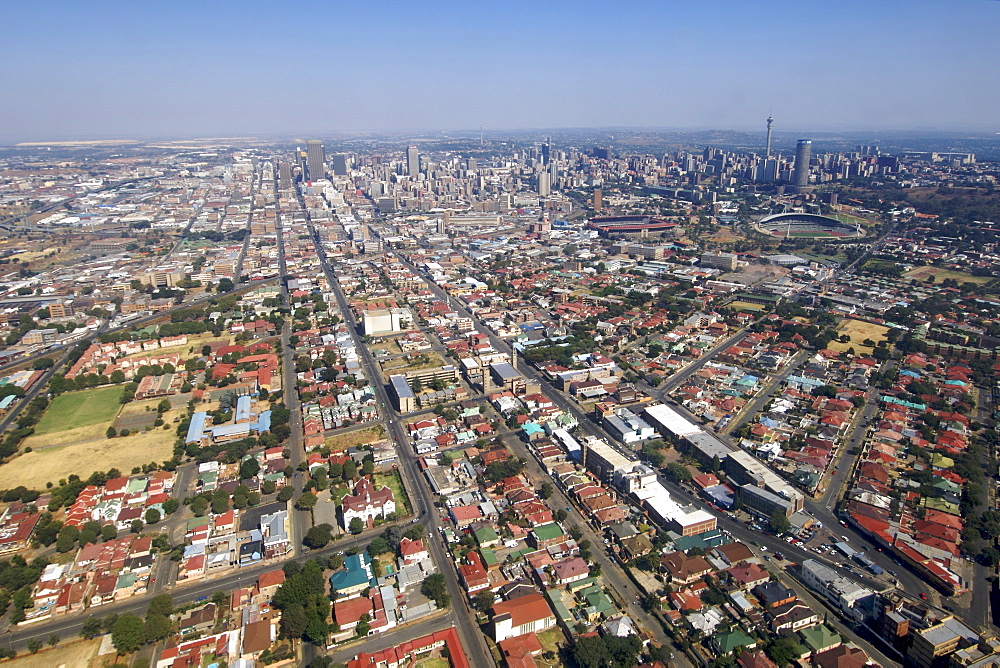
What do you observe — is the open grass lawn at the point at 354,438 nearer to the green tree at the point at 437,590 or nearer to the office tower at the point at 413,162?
the green tree at the point at 437,590

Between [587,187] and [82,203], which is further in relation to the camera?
[587,187]

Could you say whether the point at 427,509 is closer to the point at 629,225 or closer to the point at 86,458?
the point at 86,458

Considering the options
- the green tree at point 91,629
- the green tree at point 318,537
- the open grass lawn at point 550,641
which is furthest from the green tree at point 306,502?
the open grass lawn at point 550,641

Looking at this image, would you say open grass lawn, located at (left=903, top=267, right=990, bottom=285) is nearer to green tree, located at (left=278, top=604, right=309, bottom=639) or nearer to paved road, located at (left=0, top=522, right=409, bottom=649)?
paved road, located at (left=0, top=522, right=409, bottom=649)

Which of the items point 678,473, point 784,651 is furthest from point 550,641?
point 678,473

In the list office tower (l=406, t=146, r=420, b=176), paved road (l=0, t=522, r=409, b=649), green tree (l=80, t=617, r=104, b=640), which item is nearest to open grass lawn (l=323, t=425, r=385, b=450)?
paved road (l=0, t=522, r=409, b=649)

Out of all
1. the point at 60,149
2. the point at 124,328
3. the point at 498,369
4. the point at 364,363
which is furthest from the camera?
the point at 60,149

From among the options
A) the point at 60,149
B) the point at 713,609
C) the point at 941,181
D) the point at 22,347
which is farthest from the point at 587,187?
the point at 60,149

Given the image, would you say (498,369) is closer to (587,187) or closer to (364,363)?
(364,363)
